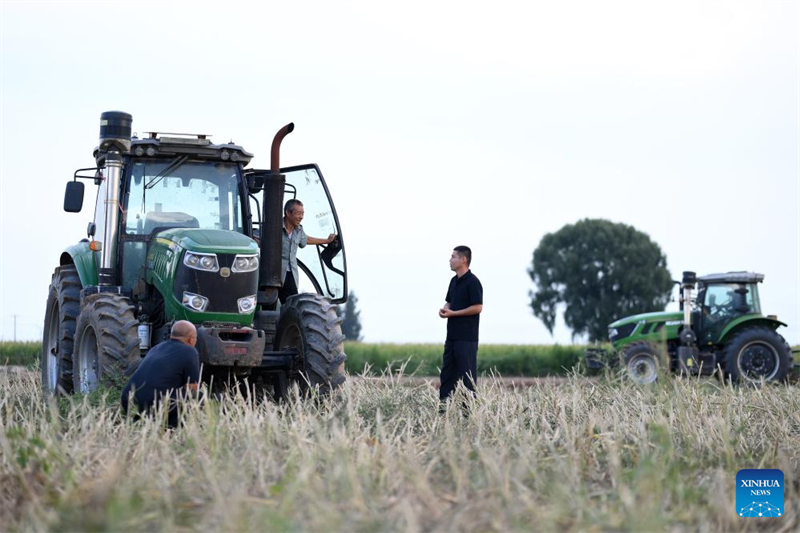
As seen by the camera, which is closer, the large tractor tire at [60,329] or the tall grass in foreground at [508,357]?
the large tractor tire at [60,329]

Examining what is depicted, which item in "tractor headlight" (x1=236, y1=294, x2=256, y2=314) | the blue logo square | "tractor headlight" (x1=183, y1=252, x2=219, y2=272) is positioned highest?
"tractor headlight" (x1=183, y1=252, x2=219, y2=272)

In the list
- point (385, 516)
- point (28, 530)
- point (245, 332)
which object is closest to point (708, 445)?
point (385, 516)

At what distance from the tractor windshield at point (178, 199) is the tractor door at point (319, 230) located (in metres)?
0.60

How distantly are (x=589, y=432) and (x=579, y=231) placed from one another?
189 ft

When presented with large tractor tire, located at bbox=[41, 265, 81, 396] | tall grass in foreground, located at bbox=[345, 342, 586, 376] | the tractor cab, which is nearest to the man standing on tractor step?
large tractor tire, located at bbox=[41, 265, 81, 396]

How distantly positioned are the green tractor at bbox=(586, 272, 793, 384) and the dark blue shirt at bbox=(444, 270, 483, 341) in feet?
35.5

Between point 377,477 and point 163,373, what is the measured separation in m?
2.86

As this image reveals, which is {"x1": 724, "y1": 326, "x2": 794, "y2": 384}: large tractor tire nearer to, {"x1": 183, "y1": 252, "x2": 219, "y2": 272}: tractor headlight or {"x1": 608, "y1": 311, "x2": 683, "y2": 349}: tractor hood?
{"x1": 608, "y1": 311, "x2": 683, "y2": 349}: tractor hood

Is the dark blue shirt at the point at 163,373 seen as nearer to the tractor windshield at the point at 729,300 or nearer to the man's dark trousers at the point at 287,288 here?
the man's dark trousers at the point at 287,288

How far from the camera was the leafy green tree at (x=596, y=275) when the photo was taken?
61156mm

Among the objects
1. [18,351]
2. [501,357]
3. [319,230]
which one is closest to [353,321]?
[501,357]

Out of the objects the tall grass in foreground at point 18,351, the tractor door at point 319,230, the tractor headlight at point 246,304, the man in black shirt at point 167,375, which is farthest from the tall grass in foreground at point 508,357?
the man in black shirt at point 167,375

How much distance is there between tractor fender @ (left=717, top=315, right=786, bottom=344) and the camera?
21766 millimetres

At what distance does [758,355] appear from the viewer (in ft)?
71.1
